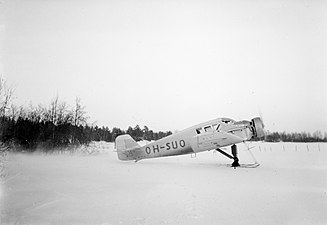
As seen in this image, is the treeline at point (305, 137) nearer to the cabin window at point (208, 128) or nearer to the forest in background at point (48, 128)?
the forest in background at point (48, 128)

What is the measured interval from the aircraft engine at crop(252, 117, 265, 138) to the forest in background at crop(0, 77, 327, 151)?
235 mm

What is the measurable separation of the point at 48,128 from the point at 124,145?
0.68 meters

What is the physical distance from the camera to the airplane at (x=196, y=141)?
2350 millimetres

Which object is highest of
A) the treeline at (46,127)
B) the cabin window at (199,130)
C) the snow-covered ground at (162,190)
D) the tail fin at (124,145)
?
the treeline at (46,127)

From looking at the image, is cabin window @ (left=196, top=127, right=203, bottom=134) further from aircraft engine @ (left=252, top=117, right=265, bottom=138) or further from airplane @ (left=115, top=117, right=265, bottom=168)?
aircraft engine @ (left=252, top=117, right=265, bottom=138)

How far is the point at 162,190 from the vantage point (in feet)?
6.42

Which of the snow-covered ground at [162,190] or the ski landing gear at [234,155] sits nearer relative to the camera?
the snow-covered ground at [162,190]

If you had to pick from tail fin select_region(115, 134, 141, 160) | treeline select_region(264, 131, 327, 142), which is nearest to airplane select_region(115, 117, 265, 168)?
tail fin select_region(115, 134, 141, 160)

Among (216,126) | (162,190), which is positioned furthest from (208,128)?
(162,190)

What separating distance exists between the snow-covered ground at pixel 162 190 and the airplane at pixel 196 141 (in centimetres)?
13

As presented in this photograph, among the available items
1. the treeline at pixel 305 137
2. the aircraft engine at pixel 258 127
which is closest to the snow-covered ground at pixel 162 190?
the treeline at pixel 305 137

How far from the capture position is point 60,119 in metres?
2.15

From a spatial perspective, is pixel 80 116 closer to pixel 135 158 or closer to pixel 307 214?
pixel 135 158

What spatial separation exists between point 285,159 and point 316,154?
270mm
